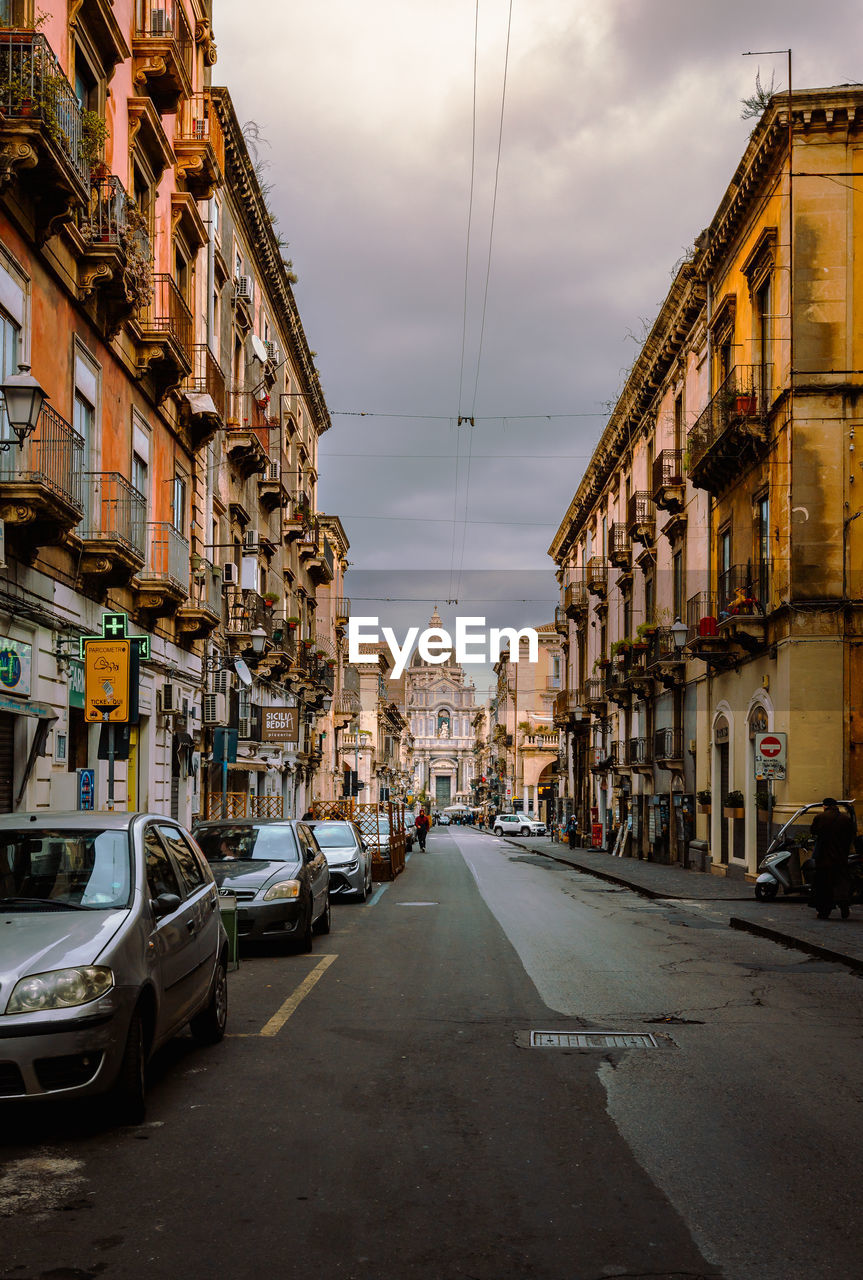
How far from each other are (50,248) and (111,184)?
219 centimetres

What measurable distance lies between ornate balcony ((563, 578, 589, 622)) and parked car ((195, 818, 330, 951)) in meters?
42.9

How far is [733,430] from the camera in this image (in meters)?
25.2

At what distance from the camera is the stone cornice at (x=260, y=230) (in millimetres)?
30766

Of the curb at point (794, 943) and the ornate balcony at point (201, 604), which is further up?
the ornate balcony at point (201, 604)

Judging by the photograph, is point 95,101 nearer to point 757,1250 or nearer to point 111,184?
point 111,184

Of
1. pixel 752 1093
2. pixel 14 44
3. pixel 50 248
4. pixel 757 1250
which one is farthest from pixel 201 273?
pixel 757 1250

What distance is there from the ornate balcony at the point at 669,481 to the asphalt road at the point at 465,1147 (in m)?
23.9

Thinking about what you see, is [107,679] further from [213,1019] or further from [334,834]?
[334,834]

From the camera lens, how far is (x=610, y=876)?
98.9 feet

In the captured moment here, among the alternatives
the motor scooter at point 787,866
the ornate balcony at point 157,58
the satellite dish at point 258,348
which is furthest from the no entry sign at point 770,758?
the satellite dish at point 258,348

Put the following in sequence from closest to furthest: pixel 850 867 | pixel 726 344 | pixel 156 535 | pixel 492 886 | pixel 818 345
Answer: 1. pixel 850 867
2. pixel 156 535
3. pixel 818 345
4. pixel 492 886
5. pixel 726 344

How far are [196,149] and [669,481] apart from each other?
16.4 meters

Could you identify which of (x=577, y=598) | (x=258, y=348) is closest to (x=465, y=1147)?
(x=258, y=348)

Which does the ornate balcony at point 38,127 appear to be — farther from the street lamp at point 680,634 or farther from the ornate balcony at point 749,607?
the street lamp at point 680,634
